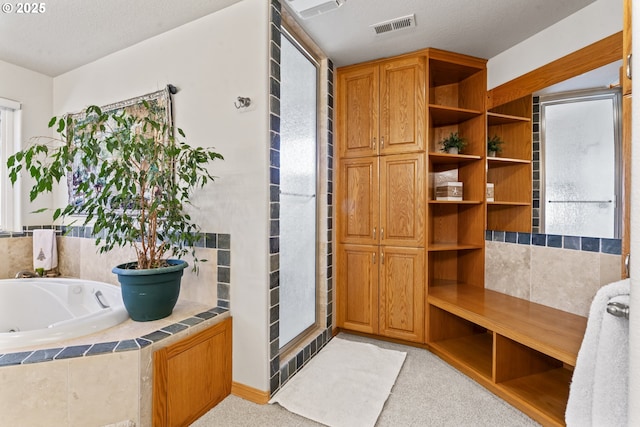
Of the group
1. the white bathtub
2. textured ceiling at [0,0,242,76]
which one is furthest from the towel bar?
the white bathtub

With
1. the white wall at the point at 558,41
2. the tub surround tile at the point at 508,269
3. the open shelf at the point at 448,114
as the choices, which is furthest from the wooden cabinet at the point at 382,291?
the white wall at the point at 558,41

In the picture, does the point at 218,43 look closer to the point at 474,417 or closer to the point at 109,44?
the point at 109,44

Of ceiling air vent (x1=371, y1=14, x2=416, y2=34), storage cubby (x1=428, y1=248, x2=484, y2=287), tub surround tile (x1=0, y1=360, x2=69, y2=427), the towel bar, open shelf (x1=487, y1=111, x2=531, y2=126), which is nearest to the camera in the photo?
the towel bar

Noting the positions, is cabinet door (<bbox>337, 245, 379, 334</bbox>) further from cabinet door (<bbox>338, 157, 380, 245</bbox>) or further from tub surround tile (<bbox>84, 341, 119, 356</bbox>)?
tub surround tile (<bbox>84, 341, 119, 356</bbox>)

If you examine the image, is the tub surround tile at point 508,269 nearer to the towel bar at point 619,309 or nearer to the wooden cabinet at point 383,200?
the wooden cabinet at point 383,200

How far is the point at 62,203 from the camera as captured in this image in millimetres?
2816

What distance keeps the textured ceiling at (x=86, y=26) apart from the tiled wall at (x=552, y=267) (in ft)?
8.36

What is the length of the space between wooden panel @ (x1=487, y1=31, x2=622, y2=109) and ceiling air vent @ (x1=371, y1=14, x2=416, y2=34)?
0.92 m

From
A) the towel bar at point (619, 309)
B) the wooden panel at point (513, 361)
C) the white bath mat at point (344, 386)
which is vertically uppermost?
the towel bar at point (619, 309)

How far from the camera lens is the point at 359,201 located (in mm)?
2588

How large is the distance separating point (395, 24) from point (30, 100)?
3222 millimetres

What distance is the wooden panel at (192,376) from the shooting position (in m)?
1.42

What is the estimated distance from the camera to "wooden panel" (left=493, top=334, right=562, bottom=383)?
180 centimetres

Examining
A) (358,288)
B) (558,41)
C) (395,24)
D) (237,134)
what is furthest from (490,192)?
(237,134)
